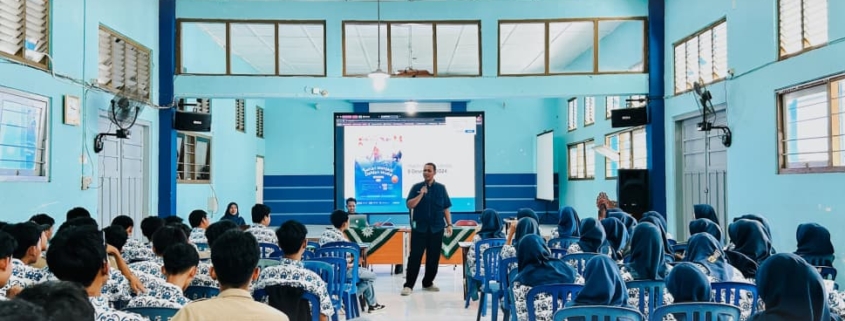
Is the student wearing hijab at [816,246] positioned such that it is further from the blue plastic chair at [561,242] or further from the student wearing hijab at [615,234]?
the blue plastic chair at [561,242]

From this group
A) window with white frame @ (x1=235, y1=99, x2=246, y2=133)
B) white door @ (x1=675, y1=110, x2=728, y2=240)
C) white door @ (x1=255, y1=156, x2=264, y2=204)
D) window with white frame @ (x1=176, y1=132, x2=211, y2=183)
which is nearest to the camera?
white door @ (x1=675, y1=110, x2=728, y2=240)

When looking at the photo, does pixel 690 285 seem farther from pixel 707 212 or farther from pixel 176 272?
pixel 707 212

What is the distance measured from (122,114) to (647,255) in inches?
229

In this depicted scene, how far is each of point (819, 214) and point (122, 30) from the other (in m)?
7.13

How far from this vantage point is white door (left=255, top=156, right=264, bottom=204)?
15.3 metres

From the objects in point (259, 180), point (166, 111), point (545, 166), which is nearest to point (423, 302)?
point (166, 111)

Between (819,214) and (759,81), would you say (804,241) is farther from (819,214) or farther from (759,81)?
(759,81)

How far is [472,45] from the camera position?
479 inches

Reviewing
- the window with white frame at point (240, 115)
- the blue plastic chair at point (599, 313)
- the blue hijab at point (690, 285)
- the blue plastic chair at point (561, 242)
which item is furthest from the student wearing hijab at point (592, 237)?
the window with white frame at point (240, 115)

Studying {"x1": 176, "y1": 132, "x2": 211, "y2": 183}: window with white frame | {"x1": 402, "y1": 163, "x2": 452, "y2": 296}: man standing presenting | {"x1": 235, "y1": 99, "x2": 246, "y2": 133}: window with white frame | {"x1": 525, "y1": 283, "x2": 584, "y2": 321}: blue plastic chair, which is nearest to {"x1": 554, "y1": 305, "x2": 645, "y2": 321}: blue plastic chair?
{"x1": 525, "y1": 283, "x2": 584, "y2": 321}: blue plastic chair

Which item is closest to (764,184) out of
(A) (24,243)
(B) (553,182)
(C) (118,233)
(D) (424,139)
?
(D) (424,139)

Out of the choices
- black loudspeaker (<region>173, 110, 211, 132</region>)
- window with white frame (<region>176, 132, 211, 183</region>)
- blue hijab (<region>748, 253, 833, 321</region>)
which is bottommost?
blue hijab (<region>748, 253, 833, 321</region>)

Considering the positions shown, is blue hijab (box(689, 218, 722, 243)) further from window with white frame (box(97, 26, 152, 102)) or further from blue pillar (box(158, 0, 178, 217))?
blue pillar (box(158, 0, 178, 217))

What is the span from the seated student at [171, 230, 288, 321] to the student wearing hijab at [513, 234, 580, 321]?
75.6 inches
